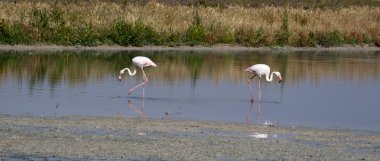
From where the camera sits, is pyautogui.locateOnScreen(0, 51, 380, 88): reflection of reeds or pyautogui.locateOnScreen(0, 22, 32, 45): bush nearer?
pyautogui.locateOnScreen(0, 51, 380, 88): reflection of reeds

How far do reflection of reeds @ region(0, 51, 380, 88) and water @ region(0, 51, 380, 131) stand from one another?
0.03m

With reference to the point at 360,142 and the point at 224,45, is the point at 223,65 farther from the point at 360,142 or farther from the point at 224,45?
the point at 360,142

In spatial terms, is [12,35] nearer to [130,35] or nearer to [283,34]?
[130,35]

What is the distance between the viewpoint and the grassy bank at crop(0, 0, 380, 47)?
115 feet

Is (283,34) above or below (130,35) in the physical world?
above

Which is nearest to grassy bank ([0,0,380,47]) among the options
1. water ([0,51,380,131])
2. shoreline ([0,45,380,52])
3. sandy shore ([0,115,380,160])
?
shoreline ([0,45,380,52])

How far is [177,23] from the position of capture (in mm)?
38750

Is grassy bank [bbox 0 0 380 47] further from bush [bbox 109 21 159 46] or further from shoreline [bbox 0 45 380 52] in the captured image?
shoreline [bbox 0 45 380 52]

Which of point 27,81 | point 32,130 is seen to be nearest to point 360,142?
point 32,130

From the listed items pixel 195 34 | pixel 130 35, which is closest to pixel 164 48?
Result: pixel 130 35

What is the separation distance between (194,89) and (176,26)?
16.3 meters

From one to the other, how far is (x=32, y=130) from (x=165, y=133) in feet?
6.60

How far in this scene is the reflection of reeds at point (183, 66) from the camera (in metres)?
24.5

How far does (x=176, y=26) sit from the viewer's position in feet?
125
